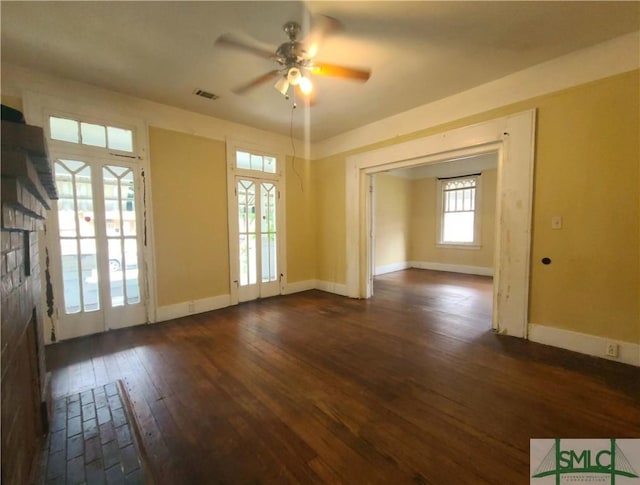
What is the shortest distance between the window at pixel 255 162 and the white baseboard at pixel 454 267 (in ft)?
16.5

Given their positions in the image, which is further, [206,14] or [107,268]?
[107,268]

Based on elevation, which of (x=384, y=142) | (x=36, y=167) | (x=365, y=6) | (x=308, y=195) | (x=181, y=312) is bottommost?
(x=181, y=312)

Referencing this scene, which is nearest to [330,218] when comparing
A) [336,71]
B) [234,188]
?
[234,188]

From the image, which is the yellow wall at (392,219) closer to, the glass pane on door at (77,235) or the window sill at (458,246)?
the window sill at (458,246)

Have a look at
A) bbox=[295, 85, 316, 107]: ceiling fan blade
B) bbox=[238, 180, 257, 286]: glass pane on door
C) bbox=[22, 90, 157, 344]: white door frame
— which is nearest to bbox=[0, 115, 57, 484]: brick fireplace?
bbox=[22, 90, 157, 344]: white door frame

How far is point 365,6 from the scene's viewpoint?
1889 mm


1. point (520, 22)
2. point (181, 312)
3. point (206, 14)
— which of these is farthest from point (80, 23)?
point (520, 22)

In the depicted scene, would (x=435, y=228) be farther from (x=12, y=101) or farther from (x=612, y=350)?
(x=12, y=101)

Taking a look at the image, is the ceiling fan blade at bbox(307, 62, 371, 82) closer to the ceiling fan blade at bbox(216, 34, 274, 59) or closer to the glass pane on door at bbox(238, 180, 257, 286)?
the ceiling fan blade at bbox(216, 34, 274, 59)

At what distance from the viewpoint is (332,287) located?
4.98m

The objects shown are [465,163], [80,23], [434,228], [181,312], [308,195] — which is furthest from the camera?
[434,228]

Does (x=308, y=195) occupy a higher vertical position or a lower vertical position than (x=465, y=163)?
lower

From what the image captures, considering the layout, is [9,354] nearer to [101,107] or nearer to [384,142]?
[101,107]

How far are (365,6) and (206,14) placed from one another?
1.13 meters
